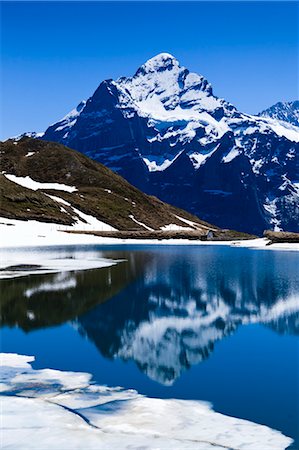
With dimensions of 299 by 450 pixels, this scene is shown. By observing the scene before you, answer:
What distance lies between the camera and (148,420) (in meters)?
13.8

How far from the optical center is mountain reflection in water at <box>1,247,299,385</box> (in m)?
22.5

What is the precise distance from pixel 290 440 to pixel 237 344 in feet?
35.4

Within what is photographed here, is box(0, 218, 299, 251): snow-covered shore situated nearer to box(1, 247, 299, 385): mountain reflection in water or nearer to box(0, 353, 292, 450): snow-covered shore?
box(1, 247, 299, 385): mountain reflection in water

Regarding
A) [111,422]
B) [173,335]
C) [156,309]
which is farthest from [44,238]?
[111,422]

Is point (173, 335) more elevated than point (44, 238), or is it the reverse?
point (44, 238)

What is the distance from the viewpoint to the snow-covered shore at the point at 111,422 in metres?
12.3

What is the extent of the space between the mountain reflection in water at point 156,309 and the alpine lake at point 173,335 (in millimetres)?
60

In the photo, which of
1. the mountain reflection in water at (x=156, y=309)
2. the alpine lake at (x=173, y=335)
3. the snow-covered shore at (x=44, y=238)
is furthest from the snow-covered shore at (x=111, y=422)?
the snow-covered shore at (x=44, y=238)

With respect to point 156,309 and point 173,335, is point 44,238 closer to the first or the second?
point 156,309

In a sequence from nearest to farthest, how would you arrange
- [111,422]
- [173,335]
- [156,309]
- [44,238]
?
[111,422] → [173,335] → [156,309] → [44,238]

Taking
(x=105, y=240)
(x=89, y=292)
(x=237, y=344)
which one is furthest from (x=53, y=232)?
(x=237, y=344)

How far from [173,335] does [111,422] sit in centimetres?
1161

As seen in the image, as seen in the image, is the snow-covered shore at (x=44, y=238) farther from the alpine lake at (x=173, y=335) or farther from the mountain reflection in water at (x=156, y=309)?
the alpine lake at (x=173, y=335)

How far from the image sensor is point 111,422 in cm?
1355
